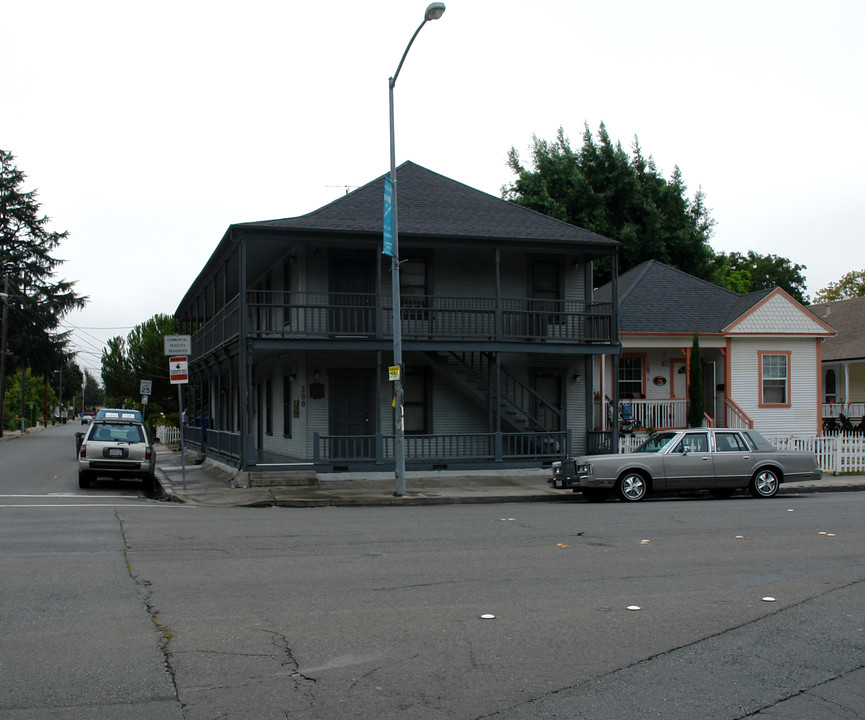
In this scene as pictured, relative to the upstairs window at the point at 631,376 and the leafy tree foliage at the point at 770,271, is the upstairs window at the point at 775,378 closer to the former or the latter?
the upstairs window at the point at 631,376

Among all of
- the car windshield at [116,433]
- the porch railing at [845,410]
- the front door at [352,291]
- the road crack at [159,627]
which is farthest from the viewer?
the porch railing at [845,410]

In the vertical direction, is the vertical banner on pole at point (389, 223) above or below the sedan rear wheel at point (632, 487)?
above

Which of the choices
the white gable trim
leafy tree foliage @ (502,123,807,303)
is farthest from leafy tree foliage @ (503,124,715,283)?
the white gable trim

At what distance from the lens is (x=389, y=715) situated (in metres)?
5.15

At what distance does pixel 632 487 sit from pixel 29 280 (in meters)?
50.8

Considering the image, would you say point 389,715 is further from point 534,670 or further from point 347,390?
point 347,390

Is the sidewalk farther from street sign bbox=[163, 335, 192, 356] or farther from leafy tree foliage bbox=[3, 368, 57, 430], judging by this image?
leafy tree foliage bbox=[3, 368, 57, 430]

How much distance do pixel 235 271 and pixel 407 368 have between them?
7683 millimetres

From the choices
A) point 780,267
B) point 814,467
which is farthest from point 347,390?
point 780,267

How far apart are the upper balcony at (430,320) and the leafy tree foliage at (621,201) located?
15747mm

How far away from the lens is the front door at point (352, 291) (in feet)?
71.3

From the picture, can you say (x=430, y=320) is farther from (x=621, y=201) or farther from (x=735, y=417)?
(x=621, y=201)

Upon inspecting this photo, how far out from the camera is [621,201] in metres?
40.9

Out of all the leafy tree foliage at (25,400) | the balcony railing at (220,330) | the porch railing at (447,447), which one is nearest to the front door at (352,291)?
the balcony railing at (220,330)
